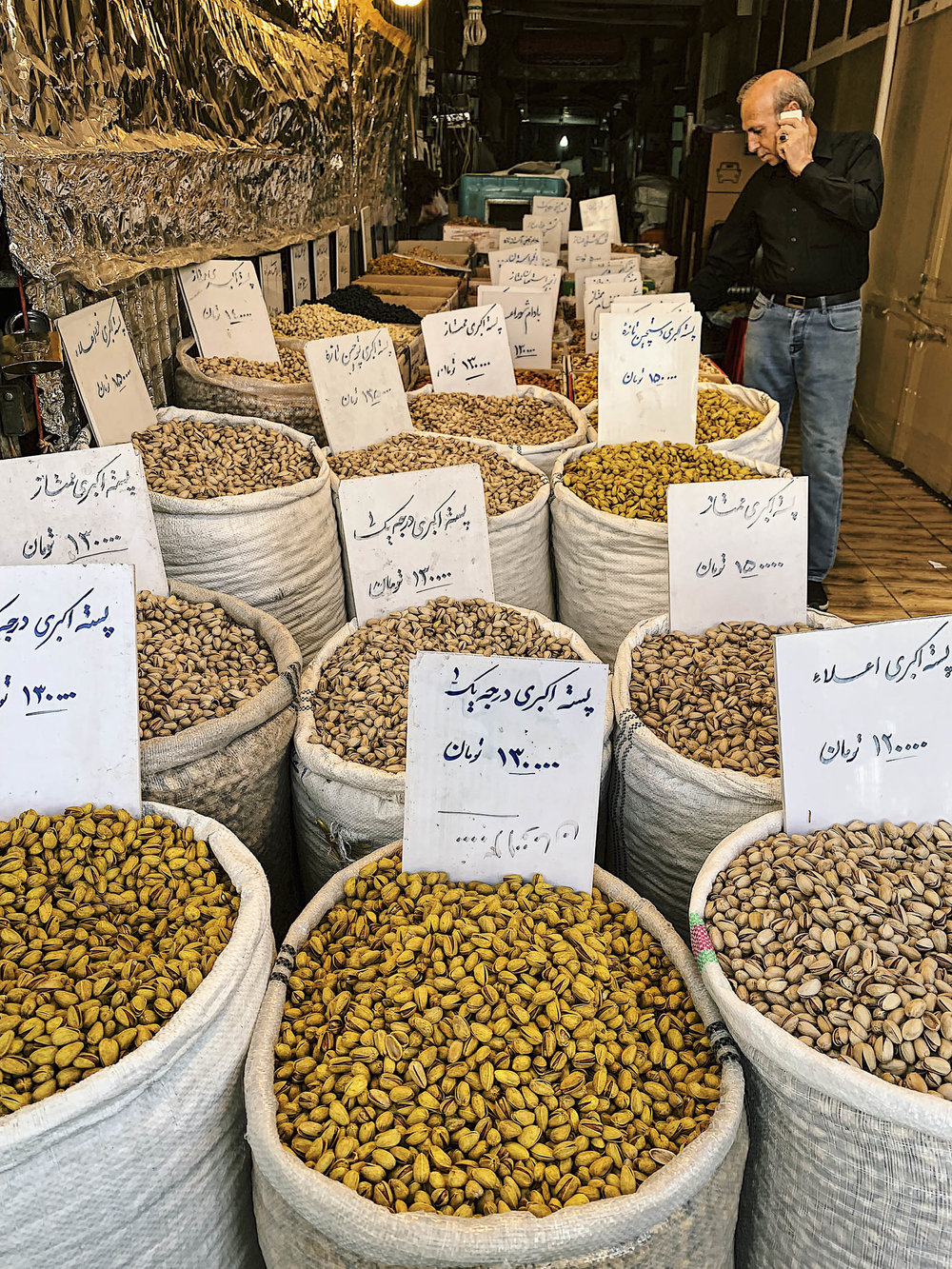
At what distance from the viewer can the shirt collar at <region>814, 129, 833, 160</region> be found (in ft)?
9.95

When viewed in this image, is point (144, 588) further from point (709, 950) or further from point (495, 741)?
point (709, 950)

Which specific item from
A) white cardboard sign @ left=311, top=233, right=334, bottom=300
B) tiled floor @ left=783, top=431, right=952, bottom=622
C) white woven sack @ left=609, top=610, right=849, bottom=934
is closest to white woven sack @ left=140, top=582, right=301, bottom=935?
white woven sack @ left=609, top=610, right=849, bottom=934

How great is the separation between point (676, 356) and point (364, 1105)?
1928 mm

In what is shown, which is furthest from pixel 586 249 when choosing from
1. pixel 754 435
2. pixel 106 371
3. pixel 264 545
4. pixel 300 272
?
pixel 264 545

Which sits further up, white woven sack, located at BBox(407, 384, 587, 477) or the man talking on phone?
the man talking on phone

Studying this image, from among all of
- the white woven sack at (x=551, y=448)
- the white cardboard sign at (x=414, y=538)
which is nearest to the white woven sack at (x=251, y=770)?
the white cardboard sign at (x=414, y=538)

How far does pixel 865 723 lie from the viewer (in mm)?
1072

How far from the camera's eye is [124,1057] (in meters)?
0.80

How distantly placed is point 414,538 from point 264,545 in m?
0.34

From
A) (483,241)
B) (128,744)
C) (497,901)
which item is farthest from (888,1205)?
(483,241)

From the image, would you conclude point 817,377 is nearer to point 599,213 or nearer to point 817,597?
point 817,597

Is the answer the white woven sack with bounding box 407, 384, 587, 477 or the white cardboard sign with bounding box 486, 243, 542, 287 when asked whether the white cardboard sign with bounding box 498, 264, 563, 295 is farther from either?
the white woven sack with bounding box 407, 384, 587, 477

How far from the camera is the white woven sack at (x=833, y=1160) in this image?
0.79 m

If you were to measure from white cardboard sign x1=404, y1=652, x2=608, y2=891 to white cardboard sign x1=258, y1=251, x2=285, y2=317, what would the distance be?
2.85 metres
